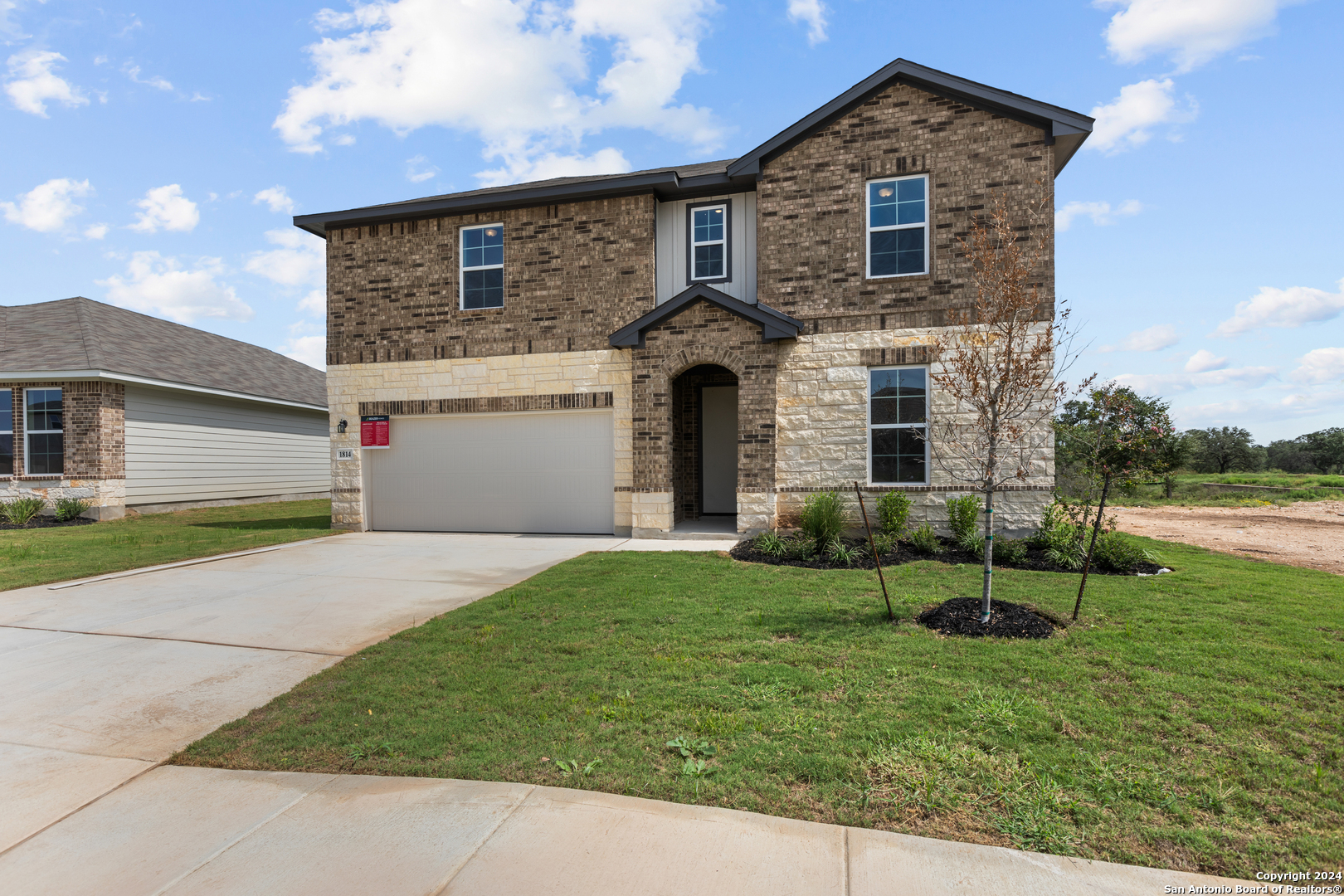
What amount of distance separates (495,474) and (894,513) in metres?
7.81

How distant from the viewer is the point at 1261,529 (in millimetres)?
14242

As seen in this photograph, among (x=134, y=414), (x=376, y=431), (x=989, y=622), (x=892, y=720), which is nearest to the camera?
(x=892, y=720)

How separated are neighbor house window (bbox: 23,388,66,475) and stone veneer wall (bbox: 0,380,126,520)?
122 mm

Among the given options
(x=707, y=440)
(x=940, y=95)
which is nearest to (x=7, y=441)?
(x=707, y=440)

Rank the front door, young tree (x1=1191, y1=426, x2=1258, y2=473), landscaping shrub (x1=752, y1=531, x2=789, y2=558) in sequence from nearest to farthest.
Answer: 1. landscaping shrub (x1=752, y1=531, x2=789, y2=558)
2. the front door
3. young tree (x1=1191, y1=426, x2=1258, y2=473)

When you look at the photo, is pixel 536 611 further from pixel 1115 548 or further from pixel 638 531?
pixel 1115 548

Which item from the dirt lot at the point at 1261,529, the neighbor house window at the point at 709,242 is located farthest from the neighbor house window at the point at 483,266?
the dirt lot at the point at 1261,529

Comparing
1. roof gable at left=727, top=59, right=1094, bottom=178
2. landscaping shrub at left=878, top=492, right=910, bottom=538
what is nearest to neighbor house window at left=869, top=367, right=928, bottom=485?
landscaping shrub at left=878, top=492, right=910, bottom=538

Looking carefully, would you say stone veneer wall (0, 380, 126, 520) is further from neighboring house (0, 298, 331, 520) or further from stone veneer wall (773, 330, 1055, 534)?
stone veneer wall (773, 330, 1055, 534)

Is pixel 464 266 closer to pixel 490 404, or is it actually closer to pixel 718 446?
pixel 490 404

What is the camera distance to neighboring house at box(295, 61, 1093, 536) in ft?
36.3

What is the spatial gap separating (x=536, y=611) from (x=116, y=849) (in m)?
3.93

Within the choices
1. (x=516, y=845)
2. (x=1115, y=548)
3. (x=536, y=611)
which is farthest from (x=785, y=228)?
(x=516, y=845)

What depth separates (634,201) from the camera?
12555mm
